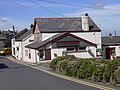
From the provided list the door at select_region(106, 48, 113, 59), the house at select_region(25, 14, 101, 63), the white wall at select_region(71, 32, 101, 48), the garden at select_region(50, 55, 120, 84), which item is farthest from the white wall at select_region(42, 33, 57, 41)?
the garden at select_region(50, 55, 120, 84)

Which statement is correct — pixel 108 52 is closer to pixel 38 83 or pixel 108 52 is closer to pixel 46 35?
pixel 46 35

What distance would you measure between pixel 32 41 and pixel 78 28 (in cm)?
1152

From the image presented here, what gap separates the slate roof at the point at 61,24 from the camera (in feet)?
166

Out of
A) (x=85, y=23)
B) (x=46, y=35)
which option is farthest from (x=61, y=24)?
(x=85, y=23)

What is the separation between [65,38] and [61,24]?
652cm

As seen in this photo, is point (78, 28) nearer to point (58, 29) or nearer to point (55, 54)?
point (58, 29)

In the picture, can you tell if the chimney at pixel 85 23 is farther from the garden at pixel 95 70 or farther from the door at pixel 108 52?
the garden at pixel 95 70

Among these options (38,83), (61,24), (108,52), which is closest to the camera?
(38,83)

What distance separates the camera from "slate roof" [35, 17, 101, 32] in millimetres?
50525

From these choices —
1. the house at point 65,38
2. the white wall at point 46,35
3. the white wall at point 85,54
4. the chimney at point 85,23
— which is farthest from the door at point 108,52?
the white wall at point 46,35

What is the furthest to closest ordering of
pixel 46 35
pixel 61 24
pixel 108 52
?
1. pixel 61 24
2. pixel 46 35
3. pixel 108 52

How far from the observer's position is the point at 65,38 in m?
45.8

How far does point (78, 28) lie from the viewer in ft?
167

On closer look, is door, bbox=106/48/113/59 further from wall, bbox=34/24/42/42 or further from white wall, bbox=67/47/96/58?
wall, bbox=34/24/42/42
